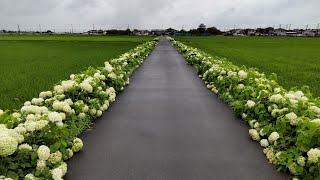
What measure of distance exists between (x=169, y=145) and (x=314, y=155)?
2.29 m

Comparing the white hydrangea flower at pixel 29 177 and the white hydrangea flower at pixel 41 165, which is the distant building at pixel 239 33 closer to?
the white hydrangea flower at pixel 41 165

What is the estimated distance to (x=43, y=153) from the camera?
412 cm

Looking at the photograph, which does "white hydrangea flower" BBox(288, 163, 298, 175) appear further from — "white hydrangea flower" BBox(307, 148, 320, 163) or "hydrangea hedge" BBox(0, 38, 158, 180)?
"hydrangea hedge" BBox(0, 38, 158, 180)

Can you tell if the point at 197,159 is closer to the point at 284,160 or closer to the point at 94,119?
the point at 284,160

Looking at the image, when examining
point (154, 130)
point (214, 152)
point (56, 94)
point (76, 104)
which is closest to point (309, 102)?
point (214, 152)

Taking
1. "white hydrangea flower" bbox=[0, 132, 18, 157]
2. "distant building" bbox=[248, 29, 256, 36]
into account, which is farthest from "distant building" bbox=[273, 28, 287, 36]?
"white hydrangea flower" bbox=[0, 132, 18, 157]

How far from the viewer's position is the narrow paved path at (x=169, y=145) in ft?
15.3

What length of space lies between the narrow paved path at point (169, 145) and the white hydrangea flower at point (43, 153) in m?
0.54

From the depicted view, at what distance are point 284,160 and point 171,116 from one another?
3.38 meters

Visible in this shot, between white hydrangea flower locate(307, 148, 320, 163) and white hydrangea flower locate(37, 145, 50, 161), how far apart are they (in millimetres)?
3078

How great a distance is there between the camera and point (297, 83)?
512 inches

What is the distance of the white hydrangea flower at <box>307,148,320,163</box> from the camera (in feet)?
13.4

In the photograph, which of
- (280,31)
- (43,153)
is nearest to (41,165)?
(43,153)

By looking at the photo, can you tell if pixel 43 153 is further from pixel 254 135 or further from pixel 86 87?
pixel 254 135
